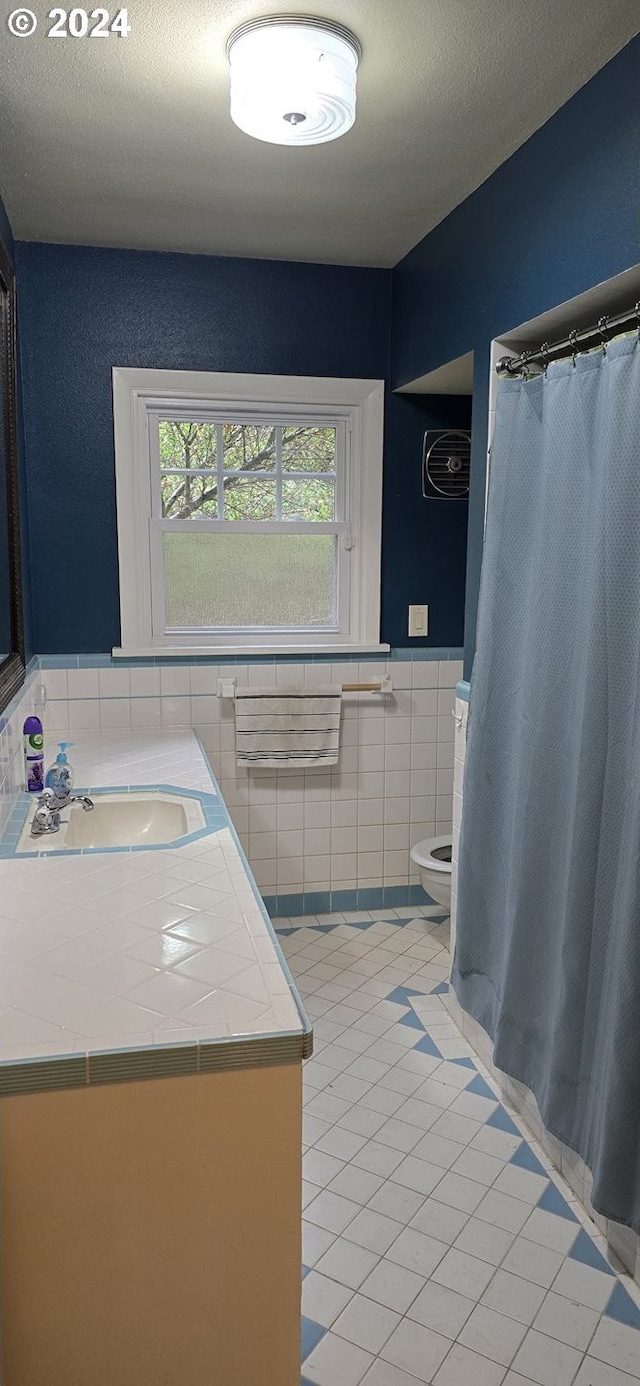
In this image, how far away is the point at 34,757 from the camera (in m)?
2.40

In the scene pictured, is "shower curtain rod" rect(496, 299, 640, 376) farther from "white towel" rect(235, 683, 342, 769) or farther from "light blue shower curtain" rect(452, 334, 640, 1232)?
"white towel" rect(235, 683, 342, 769)

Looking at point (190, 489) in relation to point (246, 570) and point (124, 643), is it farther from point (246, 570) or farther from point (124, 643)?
point (124, 643)

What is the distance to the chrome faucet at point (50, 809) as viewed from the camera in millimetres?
2070

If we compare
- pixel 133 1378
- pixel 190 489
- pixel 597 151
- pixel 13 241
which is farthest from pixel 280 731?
pixel 133 1378

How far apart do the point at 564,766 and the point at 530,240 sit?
127 cm

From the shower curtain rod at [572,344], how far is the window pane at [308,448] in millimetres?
1192

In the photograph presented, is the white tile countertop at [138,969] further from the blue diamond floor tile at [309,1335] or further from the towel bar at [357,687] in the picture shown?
the towel bar at [357,687]

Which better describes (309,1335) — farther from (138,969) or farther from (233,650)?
(233,650)

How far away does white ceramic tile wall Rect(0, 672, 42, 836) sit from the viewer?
2.05m

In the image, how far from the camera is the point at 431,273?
2.97m

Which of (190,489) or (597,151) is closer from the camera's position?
(597,151)

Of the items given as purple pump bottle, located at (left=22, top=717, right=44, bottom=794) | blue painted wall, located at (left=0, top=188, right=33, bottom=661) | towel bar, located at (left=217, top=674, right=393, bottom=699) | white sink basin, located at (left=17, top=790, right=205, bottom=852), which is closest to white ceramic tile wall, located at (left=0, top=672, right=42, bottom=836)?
purple pump bottle, located at (left=22, top=717, right=44, bottom=794)

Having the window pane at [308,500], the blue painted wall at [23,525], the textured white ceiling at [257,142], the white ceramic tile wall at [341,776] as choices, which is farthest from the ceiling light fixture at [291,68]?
the white ceramic tile wall at [341,776]

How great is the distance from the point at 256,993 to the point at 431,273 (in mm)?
2469
